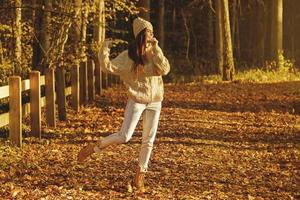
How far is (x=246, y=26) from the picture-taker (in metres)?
56.4

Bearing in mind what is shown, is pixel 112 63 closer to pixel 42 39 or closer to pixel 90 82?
pixel 42 39

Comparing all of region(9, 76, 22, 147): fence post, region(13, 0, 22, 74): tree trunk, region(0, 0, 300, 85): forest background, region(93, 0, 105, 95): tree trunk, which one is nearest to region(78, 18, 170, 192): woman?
region(9, 76, 22, 147): fence post

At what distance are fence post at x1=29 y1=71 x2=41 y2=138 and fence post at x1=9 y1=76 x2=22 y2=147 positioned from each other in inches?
39.8

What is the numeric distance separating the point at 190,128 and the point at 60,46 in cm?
512

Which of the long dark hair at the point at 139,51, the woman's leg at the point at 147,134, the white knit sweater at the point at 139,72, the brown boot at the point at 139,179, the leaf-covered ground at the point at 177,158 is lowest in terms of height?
the leaf-covered ground at the point at 177,158

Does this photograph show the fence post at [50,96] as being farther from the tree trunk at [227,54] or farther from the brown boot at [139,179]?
the tree trunk at [227,54]

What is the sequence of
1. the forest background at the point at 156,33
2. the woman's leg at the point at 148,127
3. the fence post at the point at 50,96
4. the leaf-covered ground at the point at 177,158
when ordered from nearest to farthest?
the woman's leg at the point at 148,127, the leaf-covered ground at the point at 177,158, the fence post at the point at 50,96, the forest background at the point at 156,33

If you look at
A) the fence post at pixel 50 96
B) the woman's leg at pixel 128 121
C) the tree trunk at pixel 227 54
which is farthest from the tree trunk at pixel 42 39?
the tree trunk at pixel 227 54

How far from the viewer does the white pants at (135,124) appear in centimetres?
741

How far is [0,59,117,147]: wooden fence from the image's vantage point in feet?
32.9

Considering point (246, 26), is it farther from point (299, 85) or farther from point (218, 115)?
point (218, 115)

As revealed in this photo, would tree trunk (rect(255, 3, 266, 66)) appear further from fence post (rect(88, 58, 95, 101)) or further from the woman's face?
the woman's face

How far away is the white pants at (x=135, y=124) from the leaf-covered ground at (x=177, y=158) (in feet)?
1.73

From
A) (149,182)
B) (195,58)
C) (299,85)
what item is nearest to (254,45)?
(195,58)
